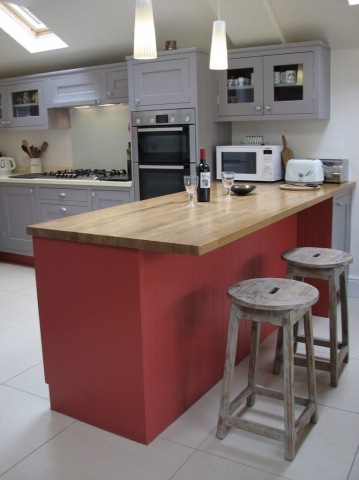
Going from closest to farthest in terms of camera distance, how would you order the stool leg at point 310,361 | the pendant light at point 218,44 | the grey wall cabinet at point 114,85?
the stool leg at point 310,361, the pendant light at point 218,44, the grey wall cabinet at point 114,85

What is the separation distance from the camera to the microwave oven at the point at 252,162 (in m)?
3.96

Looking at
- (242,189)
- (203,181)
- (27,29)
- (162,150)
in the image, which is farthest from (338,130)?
(27,29)

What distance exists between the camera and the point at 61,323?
2.37 m

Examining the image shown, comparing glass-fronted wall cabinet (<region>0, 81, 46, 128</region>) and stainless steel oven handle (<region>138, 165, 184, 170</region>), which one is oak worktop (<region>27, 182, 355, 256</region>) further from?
glass-fronted wall cabinet (<region>0, 81, 46, 128</region>)

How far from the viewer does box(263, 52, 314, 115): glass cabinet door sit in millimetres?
3734

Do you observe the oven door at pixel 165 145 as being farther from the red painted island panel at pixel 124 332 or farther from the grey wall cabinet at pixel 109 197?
the red painted island panel at pixel 124 332

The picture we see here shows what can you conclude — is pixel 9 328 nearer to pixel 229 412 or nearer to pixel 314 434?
pixel 229 412

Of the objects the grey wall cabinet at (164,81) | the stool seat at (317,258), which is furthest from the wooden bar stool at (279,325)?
the grey wall cabinet at (164,81)

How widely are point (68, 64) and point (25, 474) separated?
418 cm

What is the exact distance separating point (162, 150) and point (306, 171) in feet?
4.04

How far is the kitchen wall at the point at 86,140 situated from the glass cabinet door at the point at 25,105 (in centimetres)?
36

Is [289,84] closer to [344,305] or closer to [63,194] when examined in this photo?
[344,305]

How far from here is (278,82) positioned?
3848 millimetres

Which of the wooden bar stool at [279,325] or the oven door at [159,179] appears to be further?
the oven door at [159,179]
